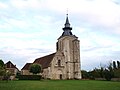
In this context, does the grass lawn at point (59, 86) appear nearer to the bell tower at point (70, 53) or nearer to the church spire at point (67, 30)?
the bell tower at point (70, 53)

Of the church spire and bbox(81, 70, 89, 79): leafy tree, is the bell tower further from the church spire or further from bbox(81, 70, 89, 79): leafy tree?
bbox(81, 70, 89, 79): leafy tree

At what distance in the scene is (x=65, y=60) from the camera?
75.4m

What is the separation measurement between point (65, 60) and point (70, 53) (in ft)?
8.73

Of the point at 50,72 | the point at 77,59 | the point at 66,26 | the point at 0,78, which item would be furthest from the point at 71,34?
the point at 0,78

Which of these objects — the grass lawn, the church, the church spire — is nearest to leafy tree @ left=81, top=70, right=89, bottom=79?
the church

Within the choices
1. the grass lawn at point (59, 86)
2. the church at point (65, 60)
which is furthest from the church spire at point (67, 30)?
the grass lawn at point (59, 86)

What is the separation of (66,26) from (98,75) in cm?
1880

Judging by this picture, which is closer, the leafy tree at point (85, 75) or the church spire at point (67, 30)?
the church spire at point (67, 30)

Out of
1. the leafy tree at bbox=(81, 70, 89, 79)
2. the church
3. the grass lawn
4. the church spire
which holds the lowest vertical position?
the grass lawn

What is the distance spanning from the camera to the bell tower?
75188 mm

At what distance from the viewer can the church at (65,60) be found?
72875 millimetres

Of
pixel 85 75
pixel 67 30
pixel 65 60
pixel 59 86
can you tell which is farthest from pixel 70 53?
pixel 59 86

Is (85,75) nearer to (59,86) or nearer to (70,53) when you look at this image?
(70,53)

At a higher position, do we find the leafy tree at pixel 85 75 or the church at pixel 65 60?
the church at pixel 65 60
